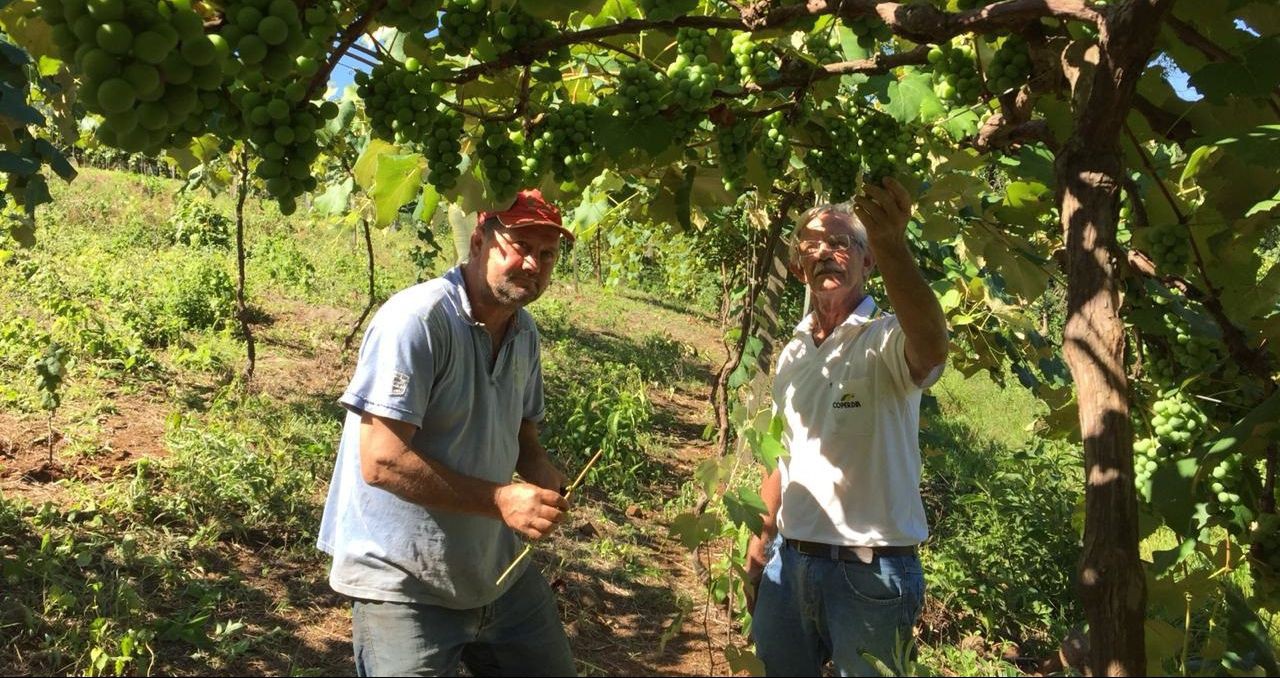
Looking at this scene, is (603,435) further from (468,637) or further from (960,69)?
(960,69)

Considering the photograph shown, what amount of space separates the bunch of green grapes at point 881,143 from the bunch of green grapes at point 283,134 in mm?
1226

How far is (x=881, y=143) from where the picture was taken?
6.79 feet

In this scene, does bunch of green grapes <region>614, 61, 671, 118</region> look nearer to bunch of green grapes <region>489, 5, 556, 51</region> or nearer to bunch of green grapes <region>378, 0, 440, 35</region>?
bunch of green grapes <region>489, 5, 556, 51</region>

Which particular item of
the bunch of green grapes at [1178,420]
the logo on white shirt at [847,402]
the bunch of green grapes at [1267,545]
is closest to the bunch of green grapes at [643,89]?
the logo on white shirt at [847,402]

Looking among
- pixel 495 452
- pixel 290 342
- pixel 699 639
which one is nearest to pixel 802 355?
pixel 495 452

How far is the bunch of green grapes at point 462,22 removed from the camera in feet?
5.12

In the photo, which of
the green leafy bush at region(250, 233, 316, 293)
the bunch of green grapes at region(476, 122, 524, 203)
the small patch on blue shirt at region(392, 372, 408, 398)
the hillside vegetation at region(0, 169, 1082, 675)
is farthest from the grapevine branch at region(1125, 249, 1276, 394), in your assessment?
the green leafy bush at region(250, 233, 316, 293)

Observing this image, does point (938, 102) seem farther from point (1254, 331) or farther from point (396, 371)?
point (396, 371)

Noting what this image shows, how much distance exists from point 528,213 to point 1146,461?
163 cm

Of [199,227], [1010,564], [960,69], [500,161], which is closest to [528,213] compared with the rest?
[500,161]

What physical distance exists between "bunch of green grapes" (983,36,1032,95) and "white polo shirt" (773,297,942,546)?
3.03ft

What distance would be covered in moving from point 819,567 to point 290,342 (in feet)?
23.3

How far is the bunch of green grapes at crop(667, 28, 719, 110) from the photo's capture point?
5.45 feet

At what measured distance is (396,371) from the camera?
2.19m
